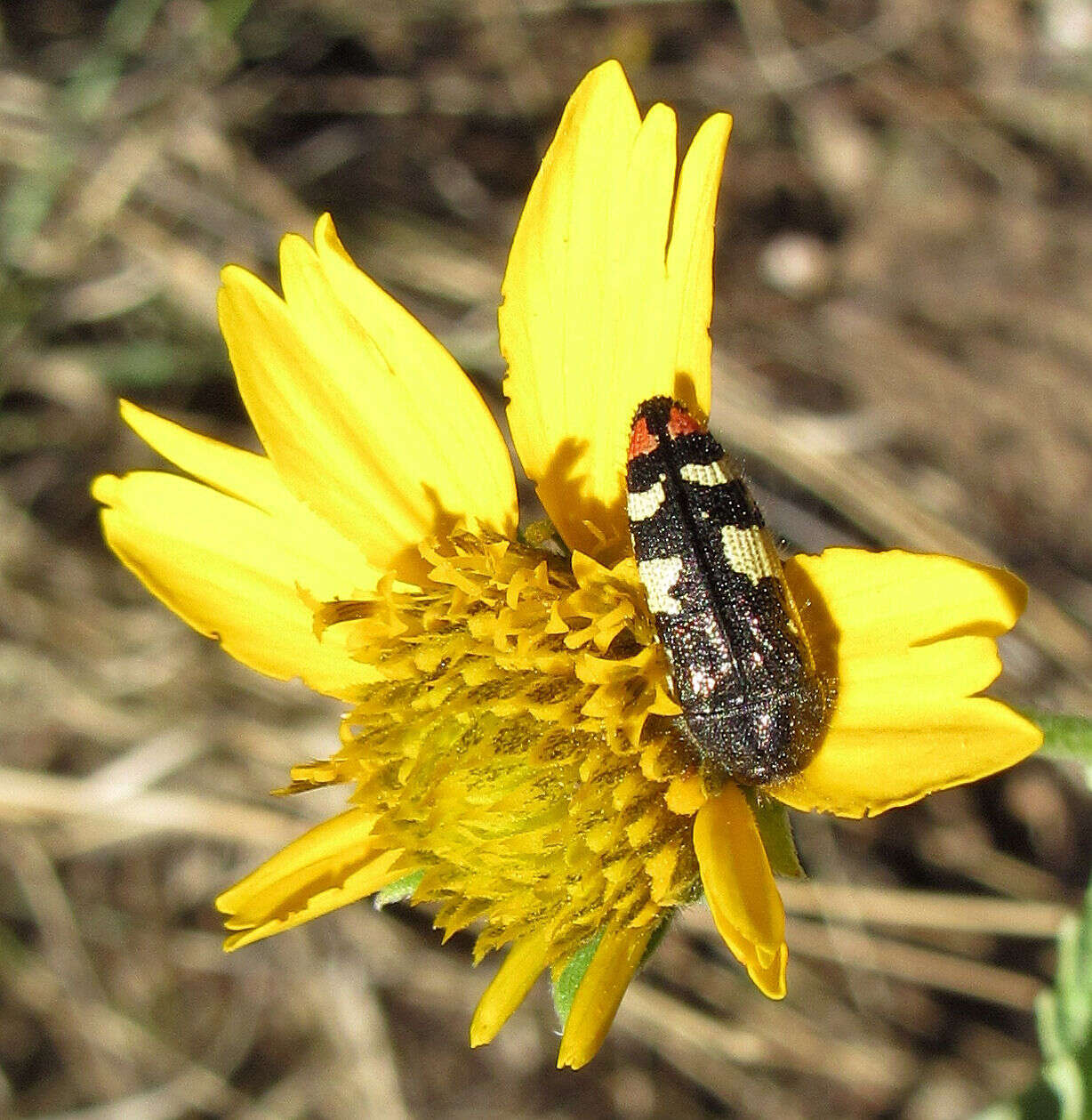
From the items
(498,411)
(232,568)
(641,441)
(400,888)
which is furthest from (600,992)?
(498,411)

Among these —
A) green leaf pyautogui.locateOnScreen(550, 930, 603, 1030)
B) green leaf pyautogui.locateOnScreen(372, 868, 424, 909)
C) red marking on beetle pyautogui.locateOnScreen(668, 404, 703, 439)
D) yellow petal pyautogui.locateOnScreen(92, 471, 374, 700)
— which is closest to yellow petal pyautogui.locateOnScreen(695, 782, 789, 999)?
Result: green leaf pyautogui.locateOnScreen(550, 930, 603, 1030)

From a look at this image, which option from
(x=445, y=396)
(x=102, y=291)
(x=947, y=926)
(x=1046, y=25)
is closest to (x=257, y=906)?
(x=445, y=396)

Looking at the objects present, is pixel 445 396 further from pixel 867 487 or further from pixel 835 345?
pixel 835 345

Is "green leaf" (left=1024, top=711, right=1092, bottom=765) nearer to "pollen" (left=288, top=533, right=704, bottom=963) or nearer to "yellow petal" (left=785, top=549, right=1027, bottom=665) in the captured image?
"yellow petal" (left=785, top=549, right=1027, bottom=665)

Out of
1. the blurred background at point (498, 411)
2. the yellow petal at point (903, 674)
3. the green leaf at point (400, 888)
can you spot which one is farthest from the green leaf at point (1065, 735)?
the blurred background at point (498, 411)

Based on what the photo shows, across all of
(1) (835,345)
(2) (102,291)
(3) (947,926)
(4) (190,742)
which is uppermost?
(2) (102,291)

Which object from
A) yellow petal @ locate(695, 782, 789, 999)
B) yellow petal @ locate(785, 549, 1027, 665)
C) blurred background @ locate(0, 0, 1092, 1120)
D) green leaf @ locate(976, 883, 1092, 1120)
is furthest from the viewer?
blurred background @ locate(0, 0, 1092, 1120)

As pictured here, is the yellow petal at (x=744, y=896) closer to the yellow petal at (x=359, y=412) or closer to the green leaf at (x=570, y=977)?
the green leaf at (x=570, y=977)
